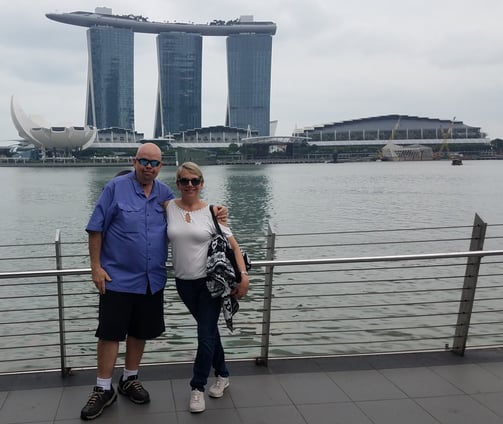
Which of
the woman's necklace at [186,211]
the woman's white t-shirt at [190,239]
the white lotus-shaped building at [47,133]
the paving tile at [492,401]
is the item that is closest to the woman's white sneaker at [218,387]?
the woman's white t-shirt at [190,239]

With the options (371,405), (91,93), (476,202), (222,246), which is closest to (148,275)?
(222,246)

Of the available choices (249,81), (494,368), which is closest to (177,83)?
(249,81)

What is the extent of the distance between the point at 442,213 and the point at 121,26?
5417 inches

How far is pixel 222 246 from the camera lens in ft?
9.71

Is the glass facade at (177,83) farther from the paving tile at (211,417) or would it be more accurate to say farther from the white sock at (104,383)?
the paving tile at (211,417)

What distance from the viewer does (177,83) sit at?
142 metres

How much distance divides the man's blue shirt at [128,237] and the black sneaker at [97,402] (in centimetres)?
61

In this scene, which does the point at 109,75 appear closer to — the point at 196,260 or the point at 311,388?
the point at 196,260

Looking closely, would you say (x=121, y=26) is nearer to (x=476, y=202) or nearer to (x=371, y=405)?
(x=476, y=202)

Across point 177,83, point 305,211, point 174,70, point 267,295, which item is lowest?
point 305,211

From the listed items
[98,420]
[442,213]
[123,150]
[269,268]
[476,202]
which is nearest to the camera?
[98,420]

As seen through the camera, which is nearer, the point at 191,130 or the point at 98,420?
the point at 98,420

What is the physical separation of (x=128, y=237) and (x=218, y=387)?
1082 mm

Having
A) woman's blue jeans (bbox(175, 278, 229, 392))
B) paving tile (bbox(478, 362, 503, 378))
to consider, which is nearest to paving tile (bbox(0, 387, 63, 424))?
woman's blue jeans (bbox(175, 278, 229, 392))
